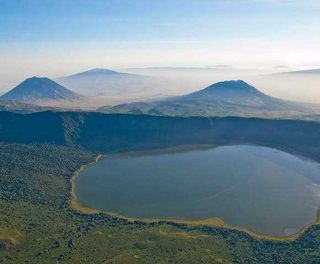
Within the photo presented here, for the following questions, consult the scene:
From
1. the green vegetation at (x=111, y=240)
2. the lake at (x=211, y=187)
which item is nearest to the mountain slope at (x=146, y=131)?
the lake at (x=211, y=187)

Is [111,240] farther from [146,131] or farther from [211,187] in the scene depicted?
[146,131]

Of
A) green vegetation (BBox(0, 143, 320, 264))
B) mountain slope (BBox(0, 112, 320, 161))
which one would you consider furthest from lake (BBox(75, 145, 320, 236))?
Answer: mountain slope (BBox(0, 112, 320, 161))

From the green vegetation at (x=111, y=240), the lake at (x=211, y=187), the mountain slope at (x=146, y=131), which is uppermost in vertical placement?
the mountain slope at (x=146, y=131)

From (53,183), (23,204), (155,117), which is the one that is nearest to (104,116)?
(155,117)

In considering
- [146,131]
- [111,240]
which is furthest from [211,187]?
[146,131]

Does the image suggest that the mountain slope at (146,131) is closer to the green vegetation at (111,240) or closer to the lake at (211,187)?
the lake at (211,187)

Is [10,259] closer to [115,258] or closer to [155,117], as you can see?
[115,258]

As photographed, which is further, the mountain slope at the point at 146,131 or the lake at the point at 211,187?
the mountain slope at the point at 146,131
